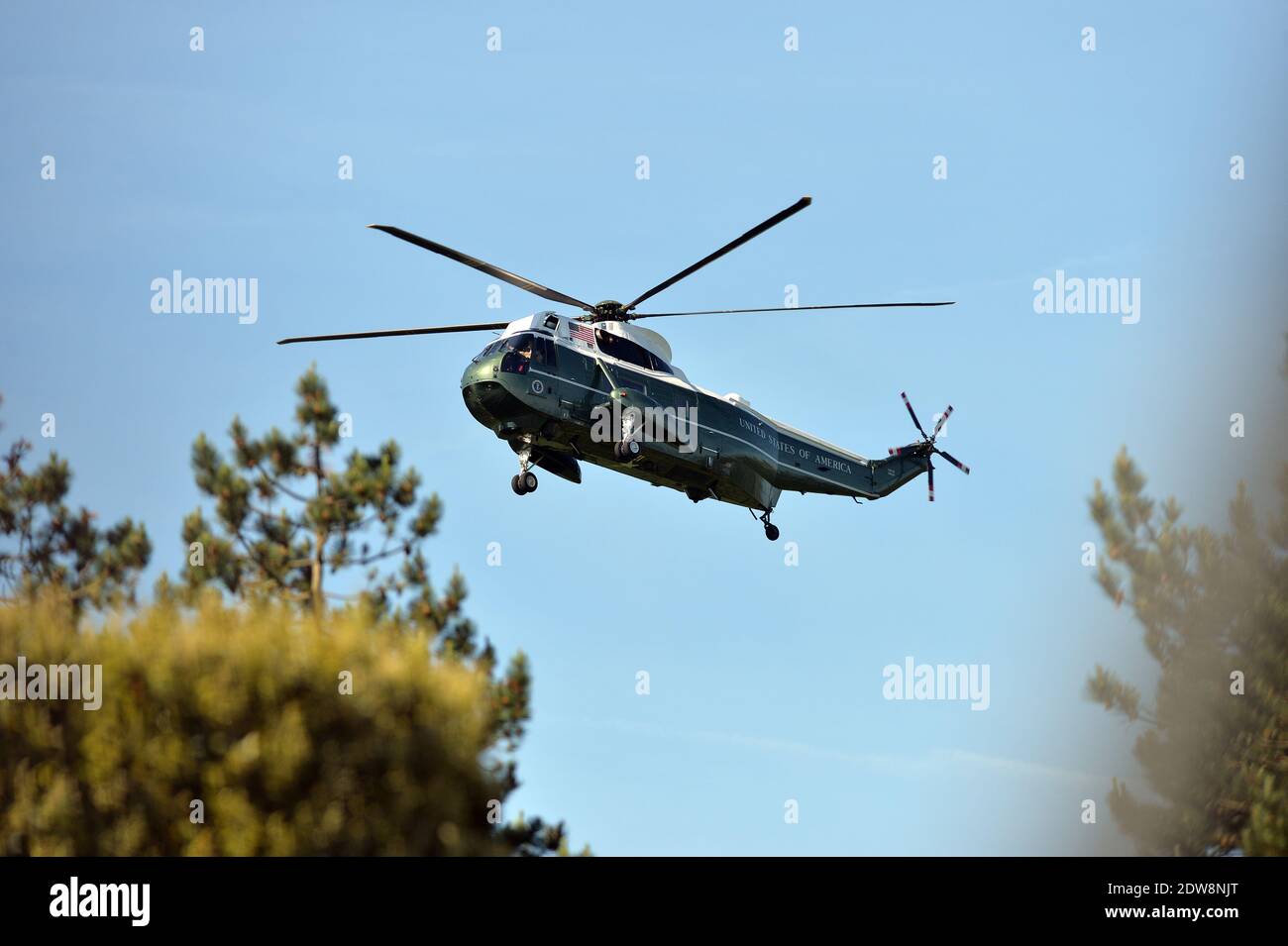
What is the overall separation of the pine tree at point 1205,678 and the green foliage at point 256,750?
13.4m

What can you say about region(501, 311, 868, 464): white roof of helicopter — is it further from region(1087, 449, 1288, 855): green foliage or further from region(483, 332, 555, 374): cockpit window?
region(1087, 449, 1288, 855): green foliage

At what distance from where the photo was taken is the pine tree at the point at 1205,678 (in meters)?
28.9

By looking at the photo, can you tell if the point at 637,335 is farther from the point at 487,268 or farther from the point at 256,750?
the point at 256,750

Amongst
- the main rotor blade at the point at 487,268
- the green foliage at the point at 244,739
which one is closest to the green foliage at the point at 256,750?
the green foliage at the point at 244,739

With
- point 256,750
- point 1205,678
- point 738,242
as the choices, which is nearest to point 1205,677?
point 1205,678

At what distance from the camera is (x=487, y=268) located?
34719 mm

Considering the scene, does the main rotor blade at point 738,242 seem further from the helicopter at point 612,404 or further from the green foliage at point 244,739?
the green foliage at point 244,739

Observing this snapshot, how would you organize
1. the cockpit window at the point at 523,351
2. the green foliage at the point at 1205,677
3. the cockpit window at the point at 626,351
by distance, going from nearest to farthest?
the green foliage at the point at 1205,677
the cockpit window at the point at 523,351
the cockpit window at the point at 626,351

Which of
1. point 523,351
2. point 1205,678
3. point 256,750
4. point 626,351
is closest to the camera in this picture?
point 256,750

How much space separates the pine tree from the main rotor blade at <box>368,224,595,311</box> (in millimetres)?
12568

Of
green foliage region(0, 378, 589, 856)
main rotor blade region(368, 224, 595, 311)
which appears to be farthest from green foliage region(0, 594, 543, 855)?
main rotor blade region(368, 224, 595, 311)

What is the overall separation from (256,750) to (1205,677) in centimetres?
1847
